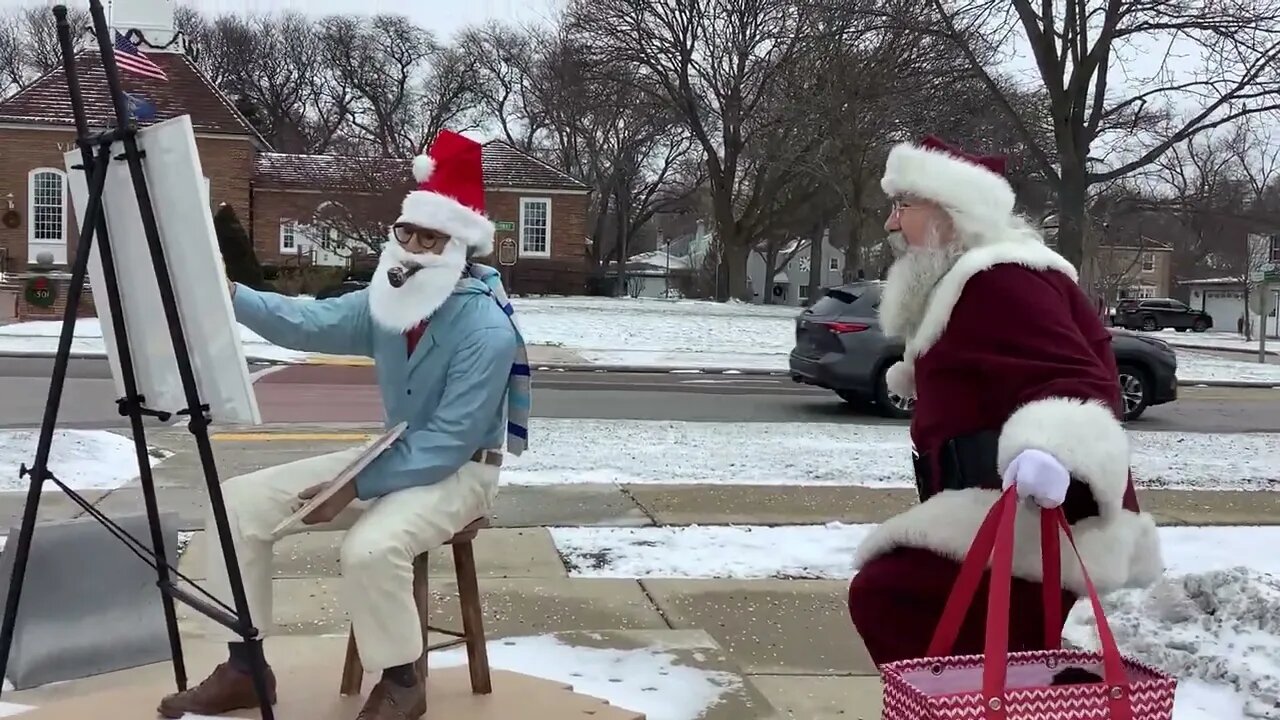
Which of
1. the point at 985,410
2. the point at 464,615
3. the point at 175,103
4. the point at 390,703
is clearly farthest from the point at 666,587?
the point at 175,103

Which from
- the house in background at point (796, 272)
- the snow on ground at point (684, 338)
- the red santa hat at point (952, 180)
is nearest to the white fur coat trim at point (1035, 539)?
the red santa hat at point (952, 180)

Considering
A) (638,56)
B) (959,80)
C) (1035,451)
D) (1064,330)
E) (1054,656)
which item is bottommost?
(1054,656)

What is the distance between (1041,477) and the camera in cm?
250

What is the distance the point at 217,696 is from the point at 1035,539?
2286 millimetres

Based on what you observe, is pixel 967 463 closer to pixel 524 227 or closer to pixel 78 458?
pixel 78 458

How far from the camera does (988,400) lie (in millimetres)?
2816

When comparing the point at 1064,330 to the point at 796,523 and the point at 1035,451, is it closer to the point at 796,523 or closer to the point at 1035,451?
the point at 1035,451

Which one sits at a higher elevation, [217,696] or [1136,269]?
[1136,269]

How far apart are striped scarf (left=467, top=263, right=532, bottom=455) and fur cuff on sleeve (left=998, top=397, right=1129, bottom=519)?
1.52 meters

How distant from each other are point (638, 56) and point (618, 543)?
114 ft

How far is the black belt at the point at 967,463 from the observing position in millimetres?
2854

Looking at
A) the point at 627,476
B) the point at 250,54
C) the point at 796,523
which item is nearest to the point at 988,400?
the point at 796,523

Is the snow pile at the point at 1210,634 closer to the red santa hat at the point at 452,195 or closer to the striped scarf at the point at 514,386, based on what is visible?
the striped scarf at the point at 514,386

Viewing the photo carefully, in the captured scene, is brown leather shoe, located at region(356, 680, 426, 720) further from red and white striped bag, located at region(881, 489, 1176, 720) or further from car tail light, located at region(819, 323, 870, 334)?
car tail light, located at region(819, 323, 870, 334)
